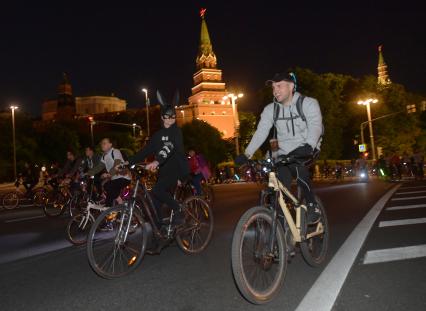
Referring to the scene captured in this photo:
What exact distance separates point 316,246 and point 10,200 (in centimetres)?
1663

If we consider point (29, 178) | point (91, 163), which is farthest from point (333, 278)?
point (29, 178)

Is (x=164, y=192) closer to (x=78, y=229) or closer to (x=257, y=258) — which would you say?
(x=257, y=258)

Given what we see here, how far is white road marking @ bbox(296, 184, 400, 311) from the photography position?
379 centimetres

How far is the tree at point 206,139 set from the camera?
86438 mm

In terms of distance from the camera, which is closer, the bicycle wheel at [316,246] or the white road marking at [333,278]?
the white road marking at [333,278]

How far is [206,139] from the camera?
3529 inches

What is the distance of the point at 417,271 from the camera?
15.6 feet

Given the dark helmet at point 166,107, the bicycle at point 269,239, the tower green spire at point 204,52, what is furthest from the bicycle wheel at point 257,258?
the tower green spire at point 204,52

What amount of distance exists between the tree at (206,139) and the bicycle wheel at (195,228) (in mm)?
78030

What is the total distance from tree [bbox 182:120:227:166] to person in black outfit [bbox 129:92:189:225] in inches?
3088

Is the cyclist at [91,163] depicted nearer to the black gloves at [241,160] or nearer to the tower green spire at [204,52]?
the black gloves at [241,160]

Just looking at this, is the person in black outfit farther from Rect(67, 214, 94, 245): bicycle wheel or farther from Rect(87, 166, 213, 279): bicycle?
Rect(67, 214, 94, 245): bicycle wheel

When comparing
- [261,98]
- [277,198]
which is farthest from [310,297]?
[261,98]

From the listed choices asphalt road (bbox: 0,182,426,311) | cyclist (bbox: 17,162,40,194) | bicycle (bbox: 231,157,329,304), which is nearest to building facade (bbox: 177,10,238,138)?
cyclist (bbox: 17,162,40,194)
